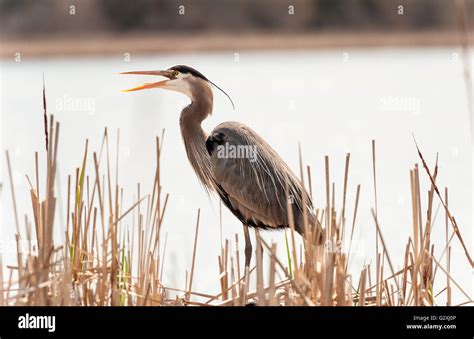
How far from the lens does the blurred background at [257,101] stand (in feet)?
18.5

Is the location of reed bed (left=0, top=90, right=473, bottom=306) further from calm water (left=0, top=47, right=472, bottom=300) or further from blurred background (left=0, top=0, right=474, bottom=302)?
blurred background (left=0, top=0, right=474, bottom=302)

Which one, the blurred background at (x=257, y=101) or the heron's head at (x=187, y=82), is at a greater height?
the blurred background at (x=257, y=101)

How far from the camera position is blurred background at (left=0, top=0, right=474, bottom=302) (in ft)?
18.5

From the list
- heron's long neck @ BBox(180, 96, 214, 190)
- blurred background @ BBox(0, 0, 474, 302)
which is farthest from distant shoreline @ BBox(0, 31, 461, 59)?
heron's long neck @ BBox(180, 96, 214, 190)

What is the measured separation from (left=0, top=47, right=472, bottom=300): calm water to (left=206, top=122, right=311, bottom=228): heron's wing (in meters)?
0.46

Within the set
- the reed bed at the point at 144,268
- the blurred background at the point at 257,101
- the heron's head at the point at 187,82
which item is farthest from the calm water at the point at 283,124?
the reed bed at the point at 144,268

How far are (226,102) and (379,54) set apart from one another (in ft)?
7.22

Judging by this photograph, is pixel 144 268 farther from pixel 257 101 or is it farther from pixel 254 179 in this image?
pixel 257 101

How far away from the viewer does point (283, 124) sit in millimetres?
7797

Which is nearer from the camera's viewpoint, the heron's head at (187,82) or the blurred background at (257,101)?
the heron's head at (187,82)

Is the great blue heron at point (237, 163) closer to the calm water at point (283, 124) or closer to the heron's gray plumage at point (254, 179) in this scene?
the heron's gray plumage at point (254, 179)

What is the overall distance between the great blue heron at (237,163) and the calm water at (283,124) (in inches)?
17.2

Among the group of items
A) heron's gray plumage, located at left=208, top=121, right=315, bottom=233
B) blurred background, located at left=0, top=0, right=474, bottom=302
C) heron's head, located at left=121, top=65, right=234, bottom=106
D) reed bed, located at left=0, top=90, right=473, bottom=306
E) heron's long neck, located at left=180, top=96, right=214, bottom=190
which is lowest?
reed bed, located at left=0, top=90, right=473, bottom=306

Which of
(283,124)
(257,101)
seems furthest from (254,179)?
(257,101)
